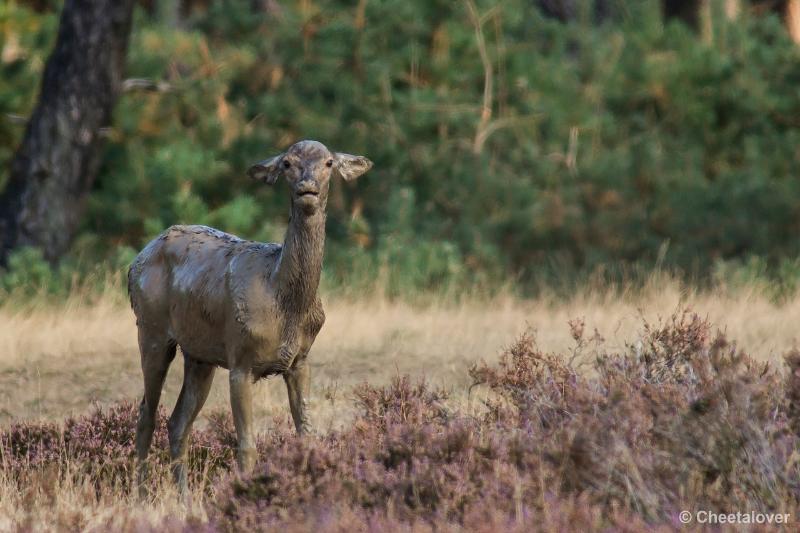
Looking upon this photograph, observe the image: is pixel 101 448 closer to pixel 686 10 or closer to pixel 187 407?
pixel 187 407

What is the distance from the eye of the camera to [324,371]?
11.4 meters

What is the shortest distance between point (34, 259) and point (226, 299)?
7.78 meters

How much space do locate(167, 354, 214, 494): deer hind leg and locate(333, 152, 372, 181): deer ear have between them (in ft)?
4.70

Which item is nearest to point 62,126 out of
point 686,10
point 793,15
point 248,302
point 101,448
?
point 101,448

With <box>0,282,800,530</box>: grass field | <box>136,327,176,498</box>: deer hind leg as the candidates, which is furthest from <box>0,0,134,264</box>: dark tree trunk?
<box>136,327,176,498</box>: deer hind leg

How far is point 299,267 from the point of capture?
708 cm

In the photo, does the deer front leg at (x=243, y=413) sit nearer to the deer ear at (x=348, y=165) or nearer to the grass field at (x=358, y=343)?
the grass field at (x=358, y=343)

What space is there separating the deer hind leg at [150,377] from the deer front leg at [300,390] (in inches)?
42.0

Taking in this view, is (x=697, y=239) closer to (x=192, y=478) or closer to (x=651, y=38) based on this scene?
(x=651, y=38)

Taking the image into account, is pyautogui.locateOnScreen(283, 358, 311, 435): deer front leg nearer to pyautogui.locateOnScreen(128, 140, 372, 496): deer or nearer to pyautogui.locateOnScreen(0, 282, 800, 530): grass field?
pyautogui.locateOnScreen(128, 140, 372, 496): deer

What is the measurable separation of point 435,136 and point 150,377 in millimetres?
10610

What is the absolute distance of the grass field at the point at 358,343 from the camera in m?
10.5

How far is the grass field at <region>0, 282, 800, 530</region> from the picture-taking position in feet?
34.6

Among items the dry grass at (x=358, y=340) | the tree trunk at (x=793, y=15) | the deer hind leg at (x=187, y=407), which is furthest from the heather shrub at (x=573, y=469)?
the tree trunk at (x=793, y=15)
